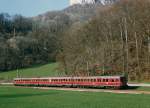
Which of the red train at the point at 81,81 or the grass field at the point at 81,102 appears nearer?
the grass field at the point at 81,102

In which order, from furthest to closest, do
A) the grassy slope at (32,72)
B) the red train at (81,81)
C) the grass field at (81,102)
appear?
the grassy slope at (32,72) < the red train at (81,81) < the grass field at (81,102)

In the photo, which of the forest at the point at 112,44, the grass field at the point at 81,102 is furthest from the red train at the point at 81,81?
the grass field at the point at 81,102

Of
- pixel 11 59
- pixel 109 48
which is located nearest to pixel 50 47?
pixel 11 59

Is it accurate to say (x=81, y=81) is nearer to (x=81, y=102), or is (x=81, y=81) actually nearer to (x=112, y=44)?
(x=112, y=44)

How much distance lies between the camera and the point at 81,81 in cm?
5697

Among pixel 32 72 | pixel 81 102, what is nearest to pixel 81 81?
pixel 81 102

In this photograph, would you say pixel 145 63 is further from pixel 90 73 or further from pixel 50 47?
pixel 50 47

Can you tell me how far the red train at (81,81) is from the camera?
4994cm

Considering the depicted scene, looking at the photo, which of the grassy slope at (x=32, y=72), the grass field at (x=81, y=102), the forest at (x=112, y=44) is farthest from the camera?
the grassy slope at (x=32, y=72)

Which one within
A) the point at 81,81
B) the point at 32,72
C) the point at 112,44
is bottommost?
the point at 81,81

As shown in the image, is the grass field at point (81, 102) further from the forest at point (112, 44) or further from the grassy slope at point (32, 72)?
the grassy slope at point (32, 72)

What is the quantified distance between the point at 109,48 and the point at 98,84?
19.6m

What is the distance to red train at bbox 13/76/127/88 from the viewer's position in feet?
164

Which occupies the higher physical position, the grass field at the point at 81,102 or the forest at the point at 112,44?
the forest at the point at 112,44
